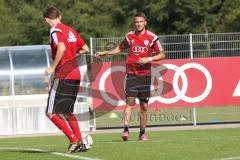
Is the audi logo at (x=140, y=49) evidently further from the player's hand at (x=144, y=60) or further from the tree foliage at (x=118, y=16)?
the tree foliage at (x=118, y=16)

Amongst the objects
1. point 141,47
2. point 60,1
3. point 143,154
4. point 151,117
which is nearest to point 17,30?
point 60,1

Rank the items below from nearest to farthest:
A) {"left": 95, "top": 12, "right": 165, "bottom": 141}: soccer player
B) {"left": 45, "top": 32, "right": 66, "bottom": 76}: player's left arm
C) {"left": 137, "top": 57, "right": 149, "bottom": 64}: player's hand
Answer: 1. {"left": 45, "top": 32, "right": 66, "bottom": 76}: player's left arm
2. {"left": 137, "top": 57, "right": 149, "bottom": 64}: player's hand
3. {"left": 95, "top": 12, "right": 165, "bottom": 141}: soccer player

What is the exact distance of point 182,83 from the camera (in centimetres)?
2306

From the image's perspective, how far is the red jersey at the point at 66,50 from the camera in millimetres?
10500

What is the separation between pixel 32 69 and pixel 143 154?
13757 mm

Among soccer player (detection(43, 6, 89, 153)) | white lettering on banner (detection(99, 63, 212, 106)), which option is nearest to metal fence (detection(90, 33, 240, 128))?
white lettering on banner (detection(99, 63, 212, 106))

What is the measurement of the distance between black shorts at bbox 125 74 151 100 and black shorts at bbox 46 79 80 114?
2.80 meters

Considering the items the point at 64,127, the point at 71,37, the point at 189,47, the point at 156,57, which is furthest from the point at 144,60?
the point at 189,47

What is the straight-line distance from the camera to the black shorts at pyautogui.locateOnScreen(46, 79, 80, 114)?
10.6m

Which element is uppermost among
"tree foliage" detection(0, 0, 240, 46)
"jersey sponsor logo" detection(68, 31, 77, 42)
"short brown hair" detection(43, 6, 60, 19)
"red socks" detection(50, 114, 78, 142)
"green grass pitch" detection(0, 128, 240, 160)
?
"tree foliage" detection(0, 0, 240, 46)

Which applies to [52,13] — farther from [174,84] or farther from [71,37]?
[174,84]

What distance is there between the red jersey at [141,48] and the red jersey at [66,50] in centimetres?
278

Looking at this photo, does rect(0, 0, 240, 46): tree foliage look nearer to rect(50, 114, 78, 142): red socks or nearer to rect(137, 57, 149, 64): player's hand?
rect(137, 57, 149, 64): player's hand

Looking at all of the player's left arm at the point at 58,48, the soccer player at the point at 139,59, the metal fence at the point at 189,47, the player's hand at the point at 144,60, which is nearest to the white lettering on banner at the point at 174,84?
the metal fence at the point at 189,47
